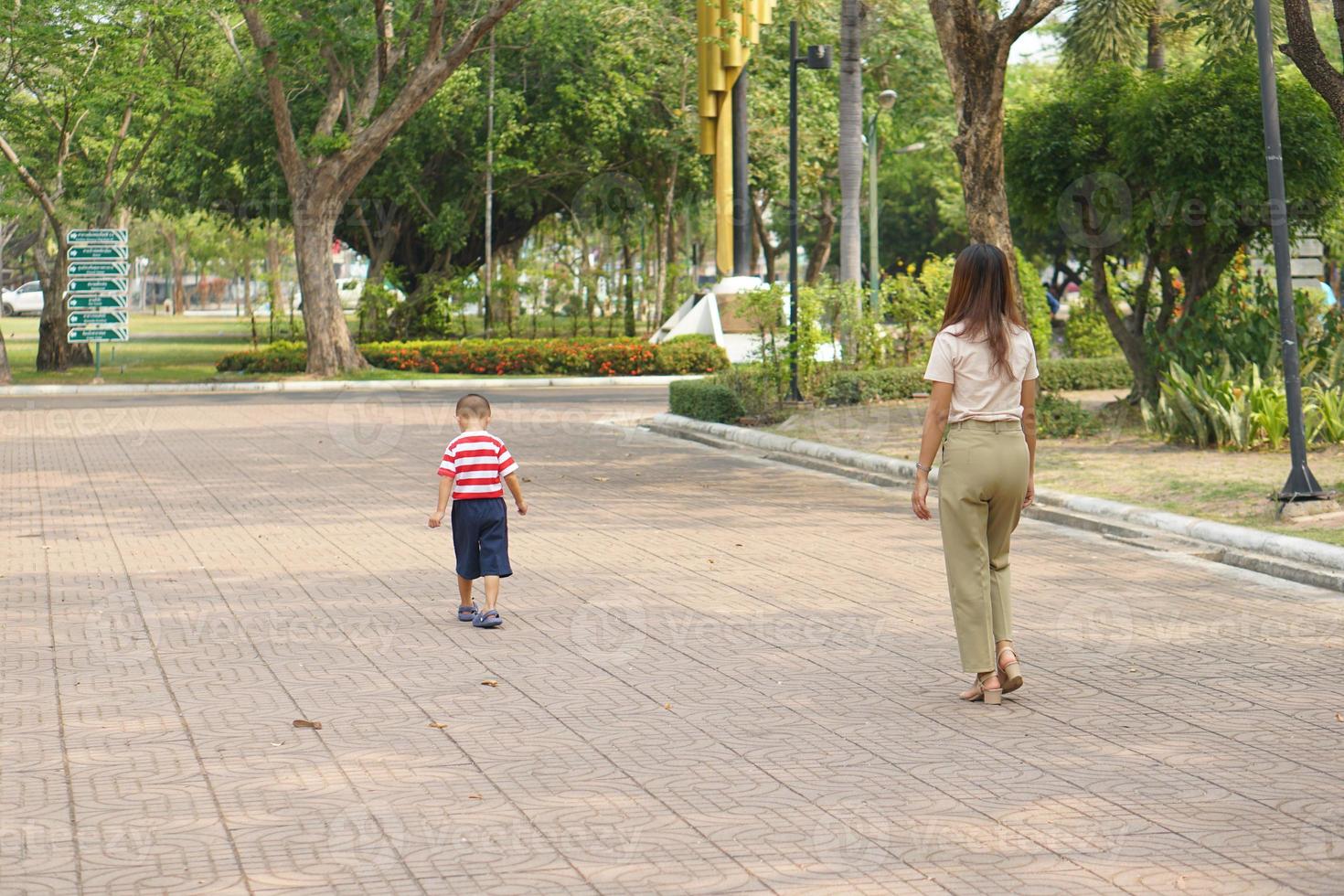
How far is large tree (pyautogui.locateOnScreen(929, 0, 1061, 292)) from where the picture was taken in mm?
16312

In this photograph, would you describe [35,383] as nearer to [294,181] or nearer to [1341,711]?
[294,181]

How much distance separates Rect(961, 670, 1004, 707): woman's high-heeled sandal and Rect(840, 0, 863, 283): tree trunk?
18239mm

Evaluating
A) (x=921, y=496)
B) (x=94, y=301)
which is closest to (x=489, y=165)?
(x=94, y=301)

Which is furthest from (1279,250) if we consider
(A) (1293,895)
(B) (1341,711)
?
(A) (1293,895)

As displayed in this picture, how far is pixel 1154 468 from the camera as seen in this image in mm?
14773

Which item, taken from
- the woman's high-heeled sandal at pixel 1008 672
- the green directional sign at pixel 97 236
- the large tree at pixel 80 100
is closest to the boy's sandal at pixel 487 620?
the woman's high-heeled sandal at pixel 1008 672

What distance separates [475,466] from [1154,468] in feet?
26.2

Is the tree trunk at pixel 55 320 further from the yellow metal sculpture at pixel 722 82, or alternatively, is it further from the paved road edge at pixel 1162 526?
the paved road edge at pixel 1162 526

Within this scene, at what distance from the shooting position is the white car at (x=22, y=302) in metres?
76.1

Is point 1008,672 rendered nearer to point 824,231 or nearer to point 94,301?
point 94,301

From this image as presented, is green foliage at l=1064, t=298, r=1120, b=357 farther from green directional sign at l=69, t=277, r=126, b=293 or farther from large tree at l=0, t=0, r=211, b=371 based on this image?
green directional sign at l=69, t=277, r=126, b=293

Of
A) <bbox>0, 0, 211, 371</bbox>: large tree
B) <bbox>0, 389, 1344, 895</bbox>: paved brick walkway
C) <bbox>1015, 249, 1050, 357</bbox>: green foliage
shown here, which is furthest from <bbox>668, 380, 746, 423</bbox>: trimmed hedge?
<bbox>0, 0, 211, 371</bbox>: large tree

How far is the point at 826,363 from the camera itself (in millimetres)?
22703

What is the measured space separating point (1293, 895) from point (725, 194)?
3063 centimetres
